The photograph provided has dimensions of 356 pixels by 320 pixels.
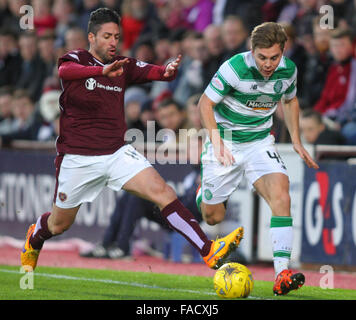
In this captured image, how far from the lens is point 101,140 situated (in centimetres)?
798

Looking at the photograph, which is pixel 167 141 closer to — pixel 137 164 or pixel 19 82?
pixel 137 164

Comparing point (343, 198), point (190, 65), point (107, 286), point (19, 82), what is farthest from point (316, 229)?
point (19, 82)

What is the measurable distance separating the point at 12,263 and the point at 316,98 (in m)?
4.65

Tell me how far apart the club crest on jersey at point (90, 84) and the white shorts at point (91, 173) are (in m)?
0.61

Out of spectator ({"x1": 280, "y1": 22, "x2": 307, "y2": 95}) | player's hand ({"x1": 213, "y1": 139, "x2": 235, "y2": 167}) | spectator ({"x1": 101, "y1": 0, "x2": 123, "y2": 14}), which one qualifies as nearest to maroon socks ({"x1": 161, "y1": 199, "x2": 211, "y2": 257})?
player's hand ({"x1": 213, "y1": 139, "x2": 235, "y2": 167})

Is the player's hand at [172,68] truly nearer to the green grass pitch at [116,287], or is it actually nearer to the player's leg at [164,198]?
the player's leg at [164,198]

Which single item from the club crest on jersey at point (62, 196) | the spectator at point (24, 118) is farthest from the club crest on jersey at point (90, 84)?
the spectator at point (24, 118)

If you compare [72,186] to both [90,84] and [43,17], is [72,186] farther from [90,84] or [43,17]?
[43,17]

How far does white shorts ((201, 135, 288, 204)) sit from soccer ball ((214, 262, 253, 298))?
3.62 feet

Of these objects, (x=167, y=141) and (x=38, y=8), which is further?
(x=38, y=8)

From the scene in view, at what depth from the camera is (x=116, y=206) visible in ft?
39.6

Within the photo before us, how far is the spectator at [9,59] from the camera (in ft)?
58.6

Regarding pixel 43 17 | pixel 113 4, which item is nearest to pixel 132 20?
pixel 113 4

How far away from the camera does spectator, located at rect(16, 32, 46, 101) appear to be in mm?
16953
